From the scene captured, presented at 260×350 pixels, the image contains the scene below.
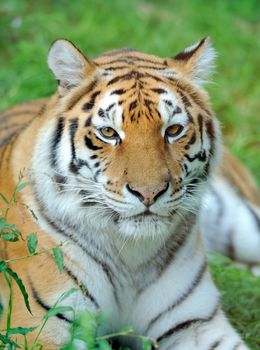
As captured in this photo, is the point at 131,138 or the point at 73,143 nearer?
the point at 131,138

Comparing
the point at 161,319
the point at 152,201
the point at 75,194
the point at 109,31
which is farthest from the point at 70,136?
the point at 109,31

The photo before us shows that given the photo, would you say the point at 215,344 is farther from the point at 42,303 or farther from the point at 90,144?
the point at 90,144

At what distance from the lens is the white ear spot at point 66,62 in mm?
3551

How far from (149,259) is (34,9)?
431cm

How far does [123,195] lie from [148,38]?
172 inches

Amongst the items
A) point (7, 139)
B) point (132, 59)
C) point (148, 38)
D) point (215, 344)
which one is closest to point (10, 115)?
point (7, 139)

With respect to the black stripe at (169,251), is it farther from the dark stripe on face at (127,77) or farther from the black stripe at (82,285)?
the dark stripe on face at (127,77)

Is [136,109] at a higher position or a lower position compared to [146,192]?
higher

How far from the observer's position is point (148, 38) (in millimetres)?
7535

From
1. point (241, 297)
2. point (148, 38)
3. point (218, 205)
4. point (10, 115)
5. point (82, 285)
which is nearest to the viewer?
point (82, 285)

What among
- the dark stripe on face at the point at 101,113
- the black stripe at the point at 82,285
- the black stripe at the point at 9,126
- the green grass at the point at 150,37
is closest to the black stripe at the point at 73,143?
the dark stripe on face at the point at 101,113

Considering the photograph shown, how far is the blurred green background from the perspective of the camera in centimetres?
655

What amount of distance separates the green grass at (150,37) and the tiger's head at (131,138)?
256cm

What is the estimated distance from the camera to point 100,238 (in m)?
3.65
